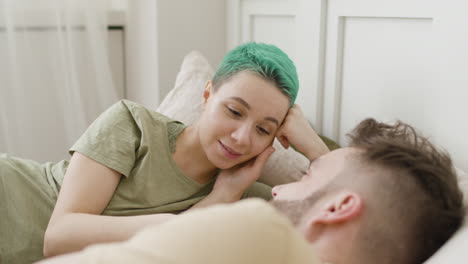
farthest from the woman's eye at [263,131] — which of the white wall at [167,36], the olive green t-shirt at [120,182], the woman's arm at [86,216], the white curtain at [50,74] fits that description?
the white curtain at [50,74]

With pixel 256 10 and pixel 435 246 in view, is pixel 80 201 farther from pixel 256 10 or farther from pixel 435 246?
pixel 256 10

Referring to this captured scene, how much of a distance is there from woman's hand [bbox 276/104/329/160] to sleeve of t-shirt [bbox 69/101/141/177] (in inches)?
15.2

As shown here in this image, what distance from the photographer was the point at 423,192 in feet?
3.20

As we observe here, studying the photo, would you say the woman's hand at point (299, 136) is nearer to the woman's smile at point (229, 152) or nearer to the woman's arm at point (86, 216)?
the woman's smile at point (229, 152)

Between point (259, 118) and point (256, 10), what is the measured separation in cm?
86

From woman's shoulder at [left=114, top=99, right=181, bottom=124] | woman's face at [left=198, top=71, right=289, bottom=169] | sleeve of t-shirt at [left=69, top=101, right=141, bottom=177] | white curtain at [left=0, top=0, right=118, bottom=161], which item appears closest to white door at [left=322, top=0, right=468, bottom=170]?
woman's face at [left=198, top=71, right=289, bottom=169]

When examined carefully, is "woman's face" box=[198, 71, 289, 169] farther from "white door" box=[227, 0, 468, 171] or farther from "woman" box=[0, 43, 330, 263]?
"white door" box=[227, 0, 468, 171]

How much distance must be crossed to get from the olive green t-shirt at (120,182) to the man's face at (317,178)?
0.44 metres

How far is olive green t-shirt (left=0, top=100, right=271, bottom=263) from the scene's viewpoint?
1418 millimetres

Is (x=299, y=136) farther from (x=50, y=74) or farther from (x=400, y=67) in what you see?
(x=50, y=74)

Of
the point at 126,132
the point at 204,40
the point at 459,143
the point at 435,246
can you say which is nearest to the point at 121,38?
the point at 204,40

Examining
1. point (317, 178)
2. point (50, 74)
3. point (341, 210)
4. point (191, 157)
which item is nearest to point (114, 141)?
point (191, 157)

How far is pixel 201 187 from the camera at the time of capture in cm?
155

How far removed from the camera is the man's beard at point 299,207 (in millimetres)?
1002
